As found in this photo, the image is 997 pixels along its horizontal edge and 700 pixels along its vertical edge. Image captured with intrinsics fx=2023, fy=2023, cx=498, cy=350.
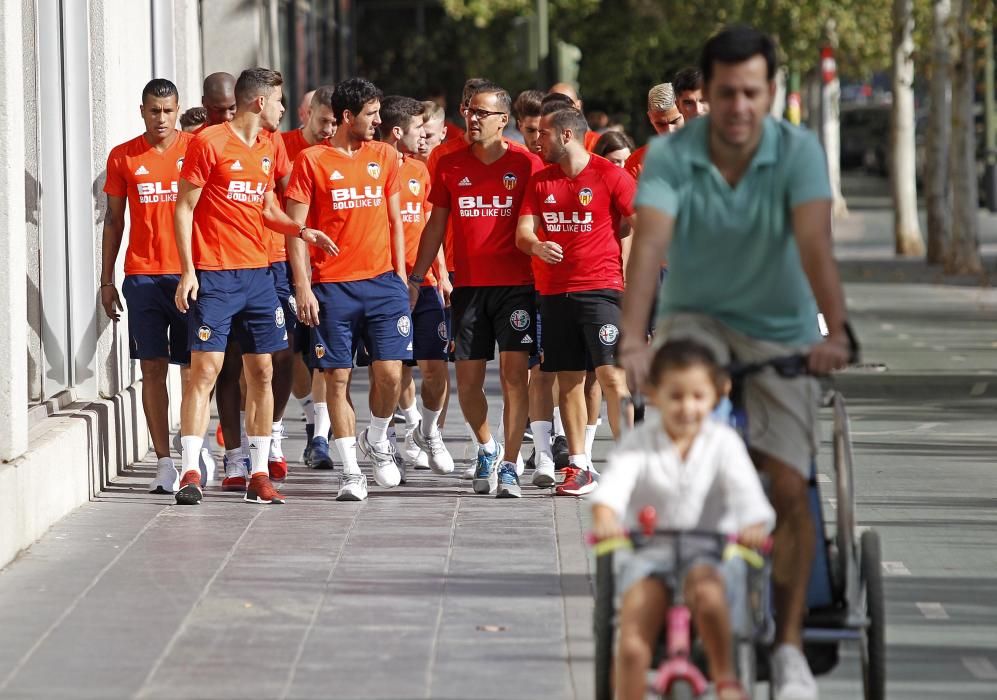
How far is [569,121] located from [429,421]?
7.24 feet

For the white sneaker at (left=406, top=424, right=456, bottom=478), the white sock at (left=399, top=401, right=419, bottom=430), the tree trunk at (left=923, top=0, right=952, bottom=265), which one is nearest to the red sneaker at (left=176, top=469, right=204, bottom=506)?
the white sneaker at (left=406, top=424, right=456, bottom=478)

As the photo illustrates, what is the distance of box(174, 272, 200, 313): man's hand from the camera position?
31.8 feet

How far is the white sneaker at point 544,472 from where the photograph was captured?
34.4ft

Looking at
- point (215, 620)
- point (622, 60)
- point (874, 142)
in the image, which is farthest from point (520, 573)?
point (874, 142)

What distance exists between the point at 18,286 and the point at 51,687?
112 inches

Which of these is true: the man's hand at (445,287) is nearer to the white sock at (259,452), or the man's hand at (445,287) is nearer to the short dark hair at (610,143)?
the short dark hair at (610,143)

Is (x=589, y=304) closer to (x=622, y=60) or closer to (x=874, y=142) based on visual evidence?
(x=622, y=60)

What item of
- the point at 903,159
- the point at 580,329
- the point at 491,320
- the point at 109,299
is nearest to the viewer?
the point at 580,329

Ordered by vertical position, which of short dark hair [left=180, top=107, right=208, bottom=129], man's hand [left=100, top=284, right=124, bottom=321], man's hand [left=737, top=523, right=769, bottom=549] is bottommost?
man's hand [left=737, top=523, right=769, bottom=549]

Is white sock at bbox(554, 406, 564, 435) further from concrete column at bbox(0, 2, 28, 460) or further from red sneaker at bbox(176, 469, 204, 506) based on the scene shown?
concrete column at bbox(0, 2, 28, 460)

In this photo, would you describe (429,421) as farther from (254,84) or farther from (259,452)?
(254,84)

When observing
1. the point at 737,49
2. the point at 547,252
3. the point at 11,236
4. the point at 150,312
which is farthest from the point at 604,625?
the point at 150,312

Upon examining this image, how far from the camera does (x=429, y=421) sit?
1126cm

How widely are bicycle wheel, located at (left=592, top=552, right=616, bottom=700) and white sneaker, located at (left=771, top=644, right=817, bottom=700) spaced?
→ 0.44m
